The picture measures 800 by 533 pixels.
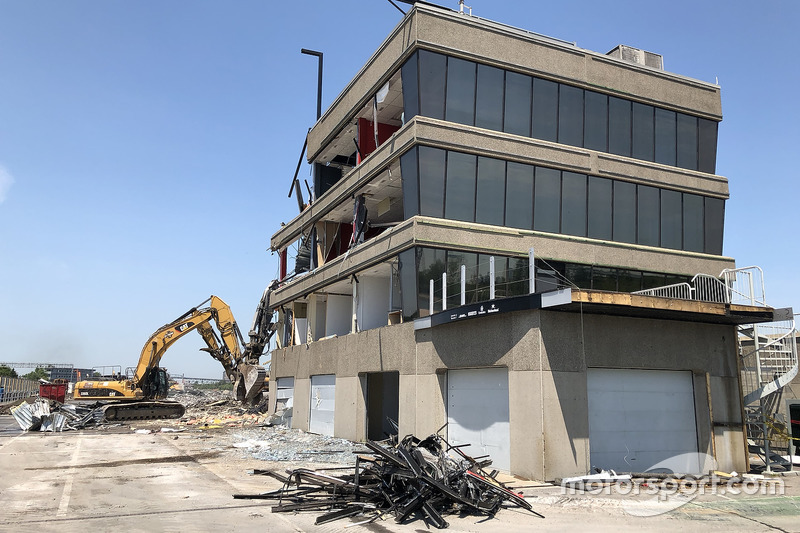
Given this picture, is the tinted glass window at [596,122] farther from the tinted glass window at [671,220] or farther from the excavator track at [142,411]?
the excavator track at [142,411]

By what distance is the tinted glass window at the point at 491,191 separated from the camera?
22.2 meters

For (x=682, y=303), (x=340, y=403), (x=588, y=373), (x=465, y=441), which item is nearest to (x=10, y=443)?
(x=340, y=403)

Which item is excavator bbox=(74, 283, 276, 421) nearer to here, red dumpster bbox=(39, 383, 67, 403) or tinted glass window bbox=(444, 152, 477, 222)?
red dumpster bbox=(39, 383, 67, 403)

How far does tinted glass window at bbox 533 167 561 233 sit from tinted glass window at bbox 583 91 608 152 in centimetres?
218

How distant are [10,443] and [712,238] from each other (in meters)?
30.3

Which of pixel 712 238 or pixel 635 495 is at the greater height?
pixel 712 238

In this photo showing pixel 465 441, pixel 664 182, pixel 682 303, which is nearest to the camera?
pixel 682 303

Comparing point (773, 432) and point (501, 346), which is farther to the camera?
point (773, 432)

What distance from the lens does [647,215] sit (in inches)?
981

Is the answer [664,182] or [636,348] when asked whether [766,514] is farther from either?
[664,182]

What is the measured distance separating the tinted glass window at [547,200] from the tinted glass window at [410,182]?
15.4 ft

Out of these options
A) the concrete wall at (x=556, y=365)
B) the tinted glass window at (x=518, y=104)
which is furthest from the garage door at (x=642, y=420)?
the tinted glass window at (x=518, y=104)

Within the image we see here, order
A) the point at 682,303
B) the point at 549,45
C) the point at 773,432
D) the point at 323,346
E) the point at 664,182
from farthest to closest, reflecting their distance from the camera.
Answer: the point at 323,346
the point at 664,182
the point at 549,45
the point at 773,432
the point at 682,303

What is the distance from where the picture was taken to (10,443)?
24.8 meters
